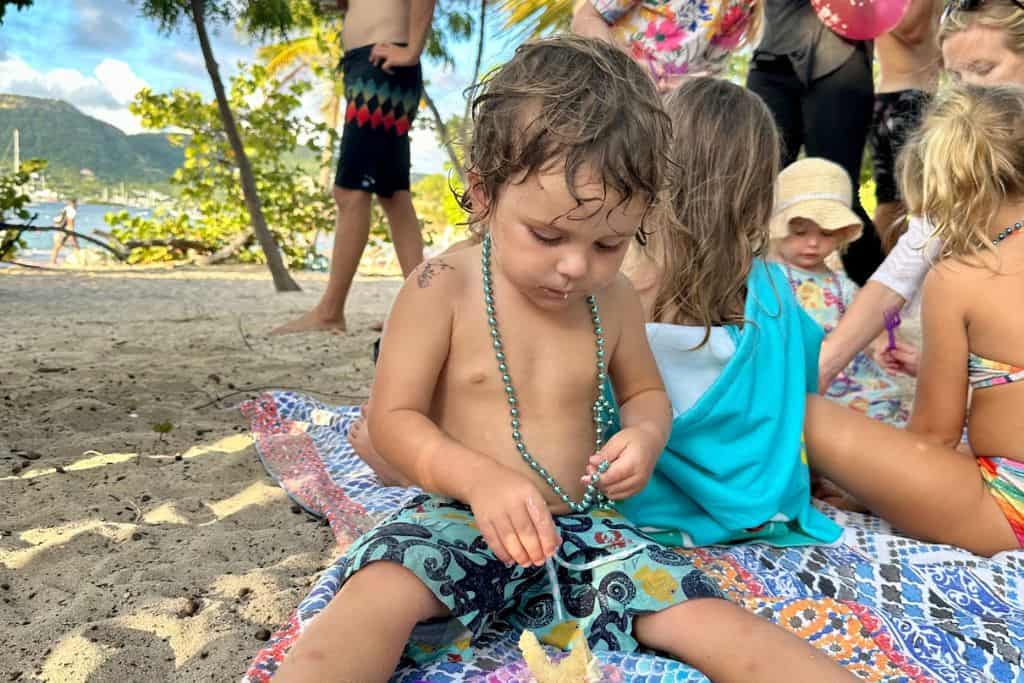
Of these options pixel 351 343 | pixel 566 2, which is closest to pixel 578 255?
pixel 351 343

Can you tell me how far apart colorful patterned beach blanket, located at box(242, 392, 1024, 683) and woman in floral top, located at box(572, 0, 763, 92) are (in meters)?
1.76

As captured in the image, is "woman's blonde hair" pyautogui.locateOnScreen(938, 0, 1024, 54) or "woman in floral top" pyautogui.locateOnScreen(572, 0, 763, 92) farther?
"woman in floral top" pyautogui.locateOnScreen(572, 0, 763, 92)

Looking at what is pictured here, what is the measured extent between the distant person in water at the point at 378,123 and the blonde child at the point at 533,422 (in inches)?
102

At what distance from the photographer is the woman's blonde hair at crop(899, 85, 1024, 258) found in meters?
2.00

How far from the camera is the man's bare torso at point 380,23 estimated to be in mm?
4051

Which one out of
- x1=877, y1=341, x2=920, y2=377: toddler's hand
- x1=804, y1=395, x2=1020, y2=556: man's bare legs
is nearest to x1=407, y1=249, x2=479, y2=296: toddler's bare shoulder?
x1=804, y1=395, x2=1020, y2=556: man's bare legs

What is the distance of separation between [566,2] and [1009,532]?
4.77m

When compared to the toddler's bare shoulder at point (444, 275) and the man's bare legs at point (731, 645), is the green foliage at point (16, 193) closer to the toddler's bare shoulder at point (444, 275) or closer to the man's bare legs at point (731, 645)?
the toddler's bare shoulder at point (444, 275)

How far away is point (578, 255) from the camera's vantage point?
4.68ft

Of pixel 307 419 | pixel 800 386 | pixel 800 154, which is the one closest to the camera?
pixel 800 386

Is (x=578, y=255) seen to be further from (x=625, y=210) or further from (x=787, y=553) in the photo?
(x=787, y=553)

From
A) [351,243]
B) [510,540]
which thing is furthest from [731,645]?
[351,243]

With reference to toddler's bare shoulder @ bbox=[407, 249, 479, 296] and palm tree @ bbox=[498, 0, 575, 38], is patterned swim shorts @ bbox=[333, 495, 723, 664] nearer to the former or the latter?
toddler's bare shoulder @ bbox=[407, 249, 479, 296]

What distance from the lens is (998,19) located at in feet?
8.14
